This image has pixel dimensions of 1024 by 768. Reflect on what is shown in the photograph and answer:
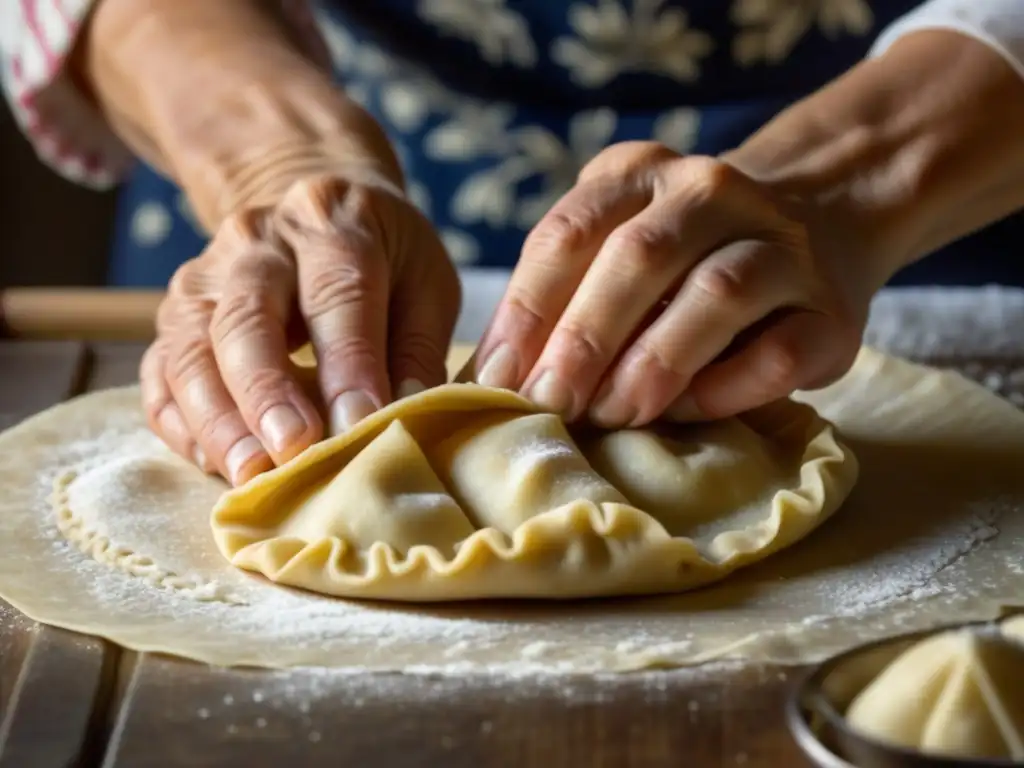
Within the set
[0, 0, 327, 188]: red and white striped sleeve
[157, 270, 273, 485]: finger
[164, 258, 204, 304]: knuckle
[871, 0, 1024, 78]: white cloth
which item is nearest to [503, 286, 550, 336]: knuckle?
[157, 270, 273, 485]: finger

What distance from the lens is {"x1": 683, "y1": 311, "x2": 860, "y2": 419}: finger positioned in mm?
1180

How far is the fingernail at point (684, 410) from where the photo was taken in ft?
3.92

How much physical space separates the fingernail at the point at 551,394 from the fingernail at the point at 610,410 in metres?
0.03

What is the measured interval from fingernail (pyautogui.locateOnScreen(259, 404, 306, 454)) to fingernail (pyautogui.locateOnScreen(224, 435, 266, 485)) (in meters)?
0.03

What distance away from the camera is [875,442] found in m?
1.39

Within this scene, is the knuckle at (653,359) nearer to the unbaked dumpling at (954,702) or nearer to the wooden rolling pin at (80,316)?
the unbaked dumpling at (954,702)

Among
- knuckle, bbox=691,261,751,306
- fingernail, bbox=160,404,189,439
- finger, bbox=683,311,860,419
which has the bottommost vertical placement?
fingernail, bbox=160,404,189,439

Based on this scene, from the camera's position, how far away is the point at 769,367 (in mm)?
1177

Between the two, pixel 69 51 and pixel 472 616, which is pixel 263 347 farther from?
pixel 69 51

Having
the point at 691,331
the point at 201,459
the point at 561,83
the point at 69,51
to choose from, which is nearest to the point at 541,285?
the point at 691,331

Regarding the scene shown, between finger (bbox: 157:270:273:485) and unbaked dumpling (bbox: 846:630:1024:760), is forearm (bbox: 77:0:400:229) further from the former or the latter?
unbaked dumpling (bbox: 846:630:1024:760)

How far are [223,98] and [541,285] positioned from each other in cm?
66

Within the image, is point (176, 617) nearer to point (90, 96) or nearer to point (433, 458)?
point (433, 458)

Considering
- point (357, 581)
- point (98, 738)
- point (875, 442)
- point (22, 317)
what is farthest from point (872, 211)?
point (22, 317)
